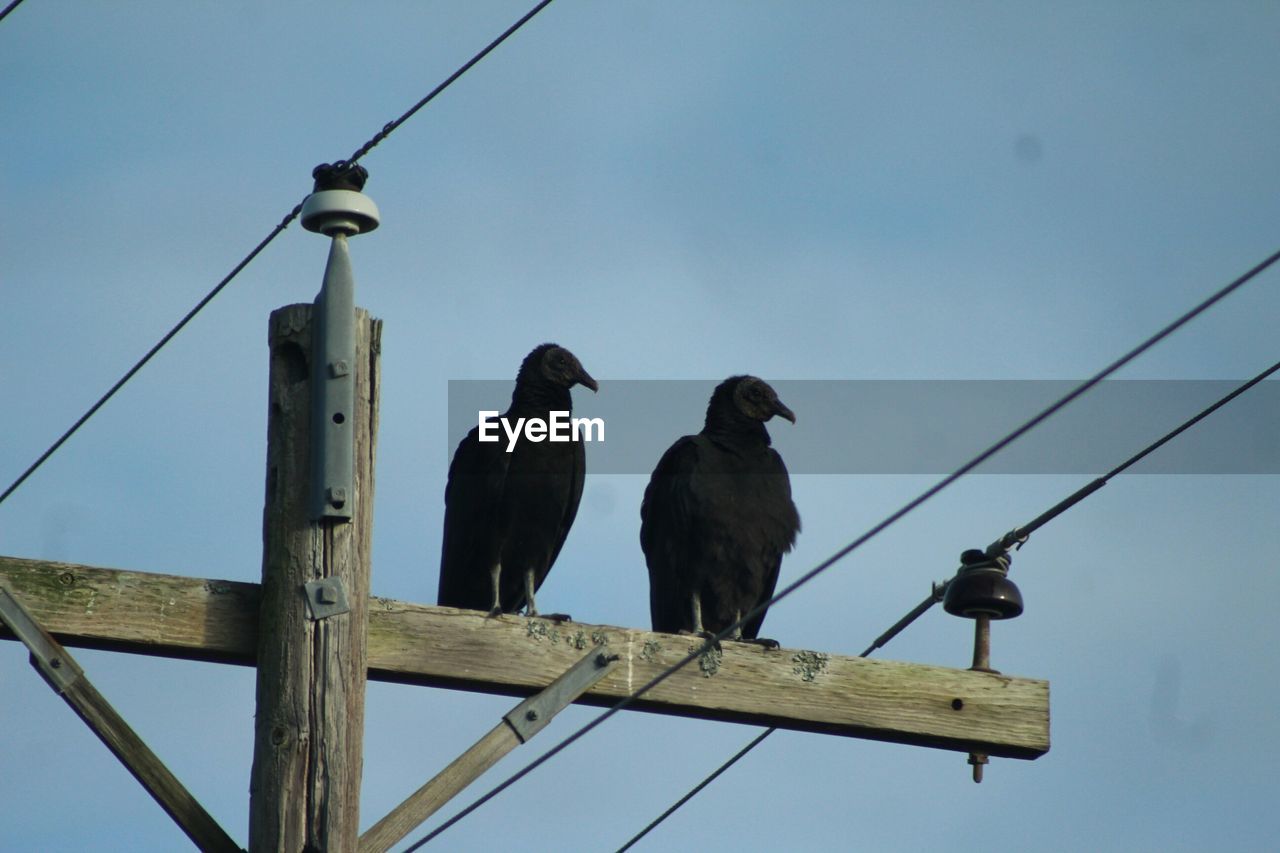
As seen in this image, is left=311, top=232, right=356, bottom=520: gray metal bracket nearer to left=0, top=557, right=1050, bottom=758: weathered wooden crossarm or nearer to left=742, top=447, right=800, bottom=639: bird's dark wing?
left=0, top=557, right=1050, bottom=758: weathered wooden crossarm

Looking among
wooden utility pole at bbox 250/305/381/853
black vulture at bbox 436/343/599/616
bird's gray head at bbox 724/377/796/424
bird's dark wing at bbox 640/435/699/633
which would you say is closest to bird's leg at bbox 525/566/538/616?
black vulture at bbox 436/343/599/616

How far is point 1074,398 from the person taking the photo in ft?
10.1

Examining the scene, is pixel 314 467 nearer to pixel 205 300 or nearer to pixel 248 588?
pixel 248 588

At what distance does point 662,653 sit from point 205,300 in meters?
1.24

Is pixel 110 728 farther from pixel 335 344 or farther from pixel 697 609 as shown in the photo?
pixel 697 609

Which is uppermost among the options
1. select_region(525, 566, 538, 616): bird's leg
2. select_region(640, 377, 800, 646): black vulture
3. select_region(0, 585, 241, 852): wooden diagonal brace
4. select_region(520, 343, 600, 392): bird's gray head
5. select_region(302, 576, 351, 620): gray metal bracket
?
select_region(520, 343, 600, 392): bird's gray head

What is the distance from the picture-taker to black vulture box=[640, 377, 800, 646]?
607cm

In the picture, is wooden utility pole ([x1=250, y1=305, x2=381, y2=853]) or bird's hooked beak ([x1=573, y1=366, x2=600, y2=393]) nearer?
wooden utility pole ([x1=250, y1=305, x2=381, y2=853])

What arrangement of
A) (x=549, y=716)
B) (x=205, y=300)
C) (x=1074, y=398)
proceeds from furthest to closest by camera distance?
(x=205, y=300) → (x=549, y=716) → (x=1074, y=398)

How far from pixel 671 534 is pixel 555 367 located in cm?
67

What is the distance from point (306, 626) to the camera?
3.36 m

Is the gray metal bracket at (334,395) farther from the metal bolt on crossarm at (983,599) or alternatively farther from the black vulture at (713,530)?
the black vulture at (713,530)

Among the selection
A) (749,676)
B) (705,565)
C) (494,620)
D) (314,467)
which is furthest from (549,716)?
(705,565)

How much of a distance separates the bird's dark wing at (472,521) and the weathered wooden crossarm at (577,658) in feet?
7.06
